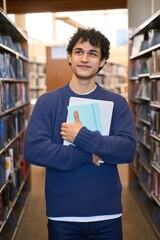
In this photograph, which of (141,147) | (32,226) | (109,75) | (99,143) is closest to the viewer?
(99,143)

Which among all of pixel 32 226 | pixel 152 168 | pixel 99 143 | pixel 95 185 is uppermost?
pixel 99 143

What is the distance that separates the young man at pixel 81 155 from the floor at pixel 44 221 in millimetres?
1870

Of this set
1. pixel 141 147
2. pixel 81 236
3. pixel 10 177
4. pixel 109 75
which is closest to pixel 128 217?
pixel 141 147

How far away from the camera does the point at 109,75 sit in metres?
10.8

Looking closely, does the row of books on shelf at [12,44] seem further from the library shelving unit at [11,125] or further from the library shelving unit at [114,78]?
the library shelving unit at [114,78]

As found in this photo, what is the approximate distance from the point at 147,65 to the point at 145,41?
301mm

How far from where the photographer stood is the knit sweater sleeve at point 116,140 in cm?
146

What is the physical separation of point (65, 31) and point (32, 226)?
1149 centimetres

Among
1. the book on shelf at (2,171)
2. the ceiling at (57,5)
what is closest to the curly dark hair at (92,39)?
the book on shelf at (2,171)

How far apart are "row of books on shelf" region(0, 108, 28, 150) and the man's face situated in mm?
1566

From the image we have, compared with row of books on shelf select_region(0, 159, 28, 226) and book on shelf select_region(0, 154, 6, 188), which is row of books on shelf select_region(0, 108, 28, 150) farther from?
row of books on shelf select_region(0, 159, 28, 226)

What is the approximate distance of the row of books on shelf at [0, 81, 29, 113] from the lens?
309 cm

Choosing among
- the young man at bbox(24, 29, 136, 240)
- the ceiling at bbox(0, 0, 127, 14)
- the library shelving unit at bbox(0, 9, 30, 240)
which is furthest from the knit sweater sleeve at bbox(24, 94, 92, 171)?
the ceiling at bbox(0, 0, 127, 14)

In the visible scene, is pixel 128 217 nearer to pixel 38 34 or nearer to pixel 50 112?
pixel 50 112
